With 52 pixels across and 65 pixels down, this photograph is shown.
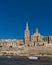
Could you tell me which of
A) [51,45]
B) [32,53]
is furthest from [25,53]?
[51,45]

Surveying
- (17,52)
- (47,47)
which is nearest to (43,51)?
(47,47)

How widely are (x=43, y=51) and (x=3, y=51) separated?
1022 inches

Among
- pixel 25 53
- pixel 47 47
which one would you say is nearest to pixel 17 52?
pixel 25 53

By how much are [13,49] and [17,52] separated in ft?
25.1

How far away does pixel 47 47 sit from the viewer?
191 meters

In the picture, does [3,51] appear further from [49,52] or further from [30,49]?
[49,52]

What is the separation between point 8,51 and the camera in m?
197

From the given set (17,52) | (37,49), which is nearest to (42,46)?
(37,49)

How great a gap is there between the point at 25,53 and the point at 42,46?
1165cm

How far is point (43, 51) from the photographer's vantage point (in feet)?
627

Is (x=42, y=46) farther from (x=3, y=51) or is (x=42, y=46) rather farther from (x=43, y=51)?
(x=3, y=51)

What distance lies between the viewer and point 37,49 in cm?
19500

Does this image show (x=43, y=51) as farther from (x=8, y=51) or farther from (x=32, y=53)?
(x=8, y=51)

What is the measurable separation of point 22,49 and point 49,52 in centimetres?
1905
